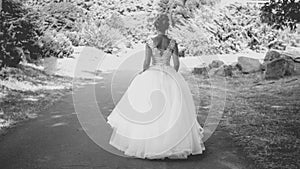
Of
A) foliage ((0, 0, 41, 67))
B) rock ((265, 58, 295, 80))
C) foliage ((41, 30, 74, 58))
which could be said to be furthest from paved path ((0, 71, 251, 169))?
foliage ((41, 30, 74, 58))

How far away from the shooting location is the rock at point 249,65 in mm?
18356

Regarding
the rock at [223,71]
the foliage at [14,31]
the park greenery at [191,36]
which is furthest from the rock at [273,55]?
the foliage at [14,31]

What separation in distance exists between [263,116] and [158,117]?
4.44m

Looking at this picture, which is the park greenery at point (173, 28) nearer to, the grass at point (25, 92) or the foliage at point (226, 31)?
the foliage at point (226, 31)

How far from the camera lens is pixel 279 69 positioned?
15781mm

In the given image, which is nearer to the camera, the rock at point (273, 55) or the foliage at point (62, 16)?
the rock at point (273, 55)

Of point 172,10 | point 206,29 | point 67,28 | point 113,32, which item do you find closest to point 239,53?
point 206,29

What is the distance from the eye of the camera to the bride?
6.00 metres

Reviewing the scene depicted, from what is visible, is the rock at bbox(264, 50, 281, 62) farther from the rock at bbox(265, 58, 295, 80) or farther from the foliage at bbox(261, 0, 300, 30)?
the foliage at bbox(261, 0, 300, 30)

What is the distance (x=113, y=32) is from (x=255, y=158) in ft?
72.4

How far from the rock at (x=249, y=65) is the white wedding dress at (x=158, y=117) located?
41.5 ft

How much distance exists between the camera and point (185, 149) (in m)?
5.95

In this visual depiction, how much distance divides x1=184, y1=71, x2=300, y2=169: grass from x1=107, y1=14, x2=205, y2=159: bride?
1.19m

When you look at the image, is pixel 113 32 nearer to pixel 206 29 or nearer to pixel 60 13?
pixel 60 13
